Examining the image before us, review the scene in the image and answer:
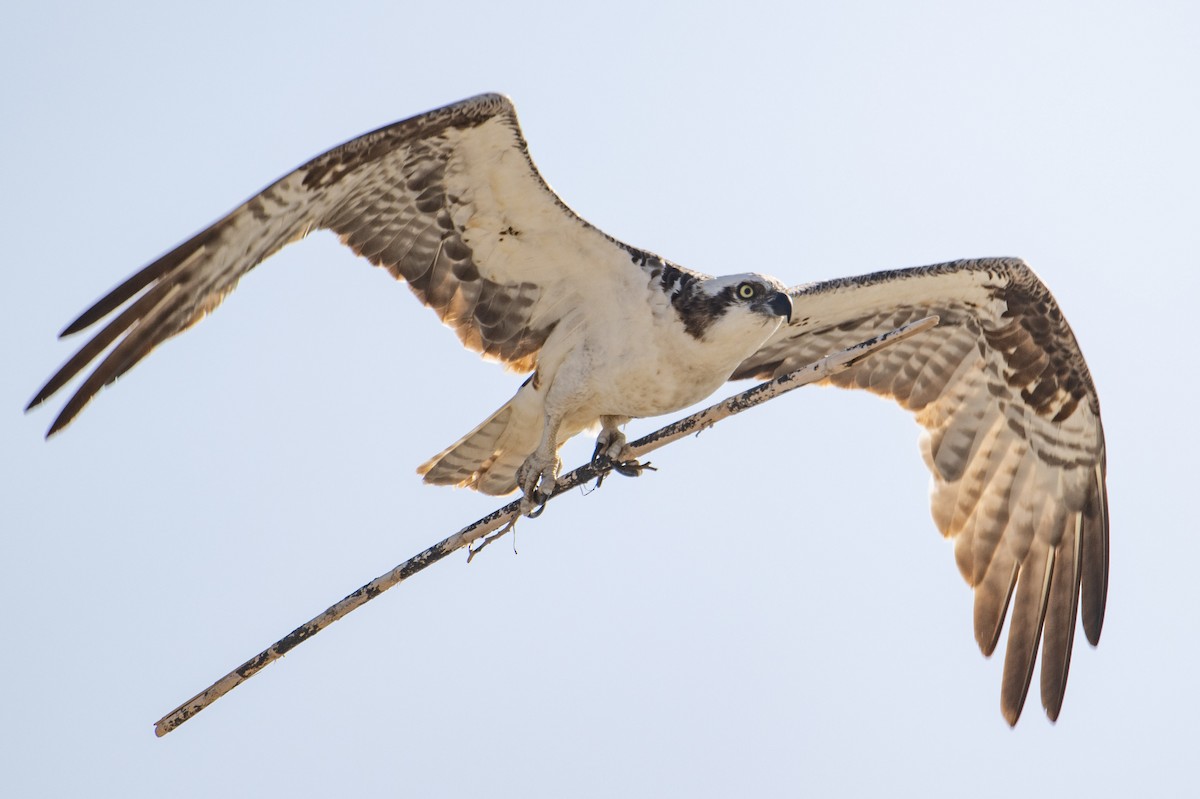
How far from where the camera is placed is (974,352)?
11.2 m

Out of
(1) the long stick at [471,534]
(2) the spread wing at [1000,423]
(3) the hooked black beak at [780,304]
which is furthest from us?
(2) the spread wing at [1000,423]

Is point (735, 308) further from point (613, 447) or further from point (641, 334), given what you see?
point (613, 447)

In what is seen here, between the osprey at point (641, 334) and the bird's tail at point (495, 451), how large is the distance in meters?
0.01

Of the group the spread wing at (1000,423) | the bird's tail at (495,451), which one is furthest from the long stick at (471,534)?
the spread wing at (1000,423)

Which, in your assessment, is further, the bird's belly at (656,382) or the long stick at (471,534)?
the bird's belly at (656,382)

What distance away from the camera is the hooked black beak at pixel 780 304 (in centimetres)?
897

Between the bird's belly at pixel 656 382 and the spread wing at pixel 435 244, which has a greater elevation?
the spread wing at pixel 435 244

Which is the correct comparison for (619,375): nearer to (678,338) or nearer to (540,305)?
(678,338)

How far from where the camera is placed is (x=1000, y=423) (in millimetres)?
11398

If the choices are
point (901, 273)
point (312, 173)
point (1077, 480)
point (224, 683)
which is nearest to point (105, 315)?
point (312, 173)

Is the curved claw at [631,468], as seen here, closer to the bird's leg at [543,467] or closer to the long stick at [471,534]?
the bird's leg at [543,467]

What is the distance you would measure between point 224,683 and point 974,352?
21.8 ft

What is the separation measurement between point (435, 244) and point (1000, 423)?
4707mm

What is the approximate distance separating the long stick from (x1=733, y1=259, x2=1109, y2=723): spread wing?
3.17 metres
